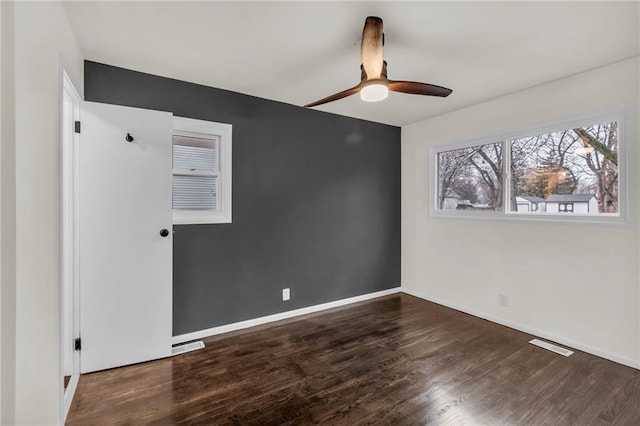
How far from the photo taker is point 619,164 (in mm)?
2506

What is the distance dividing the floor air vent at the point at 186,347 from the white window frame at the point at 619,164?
3.27 meters

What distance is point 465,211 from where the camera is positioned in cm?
376

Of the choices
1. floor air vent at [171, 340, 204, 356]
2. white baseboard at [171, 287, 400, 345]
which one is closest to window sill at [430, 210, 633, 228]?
white baseboard at [171, 287, 400, 345]

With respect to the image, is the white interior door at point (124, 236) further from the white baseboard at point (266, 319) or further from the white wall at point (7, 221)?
the white wall at point (7, 221)

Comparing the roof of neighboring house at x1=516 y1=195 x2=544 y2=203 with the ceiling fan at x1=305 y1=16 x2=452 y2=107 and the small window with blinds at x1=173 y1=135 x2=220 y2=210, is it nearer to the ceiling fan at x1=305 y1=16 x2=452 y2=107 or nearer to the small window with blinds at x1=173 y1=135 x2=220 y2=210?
the ceiling fan at x1=305 y1=16 x2=452 y2=107

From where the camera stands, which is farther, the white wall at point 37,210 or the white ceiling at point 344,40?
the white ceiling at point 344,40

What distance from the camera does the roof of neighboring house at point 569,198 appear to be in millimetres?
2738

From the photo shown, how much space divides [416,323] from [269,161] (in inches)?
96.5

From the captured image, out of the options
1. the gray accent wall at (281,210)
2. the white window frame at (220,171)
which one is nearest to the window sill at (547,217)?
the gray accent wall at (281,210)

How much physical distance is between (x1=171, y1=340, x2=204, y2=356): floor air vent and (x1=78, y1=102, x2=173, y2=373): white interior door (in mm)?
124

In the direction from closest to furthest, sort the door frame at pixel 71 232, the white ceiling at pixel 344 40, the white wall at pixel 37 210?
the white wall at pixel 37 210 → the white ceiling at pixel 344 40 → the door frame at pixel 71 232

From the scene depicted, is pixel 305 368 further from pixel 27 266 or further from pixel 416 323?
pixel 27 266

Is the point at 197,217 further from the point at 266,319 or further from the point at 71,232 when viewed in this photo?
the point at 266,319

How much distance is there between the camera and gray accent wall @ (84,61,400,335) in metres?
2.86
